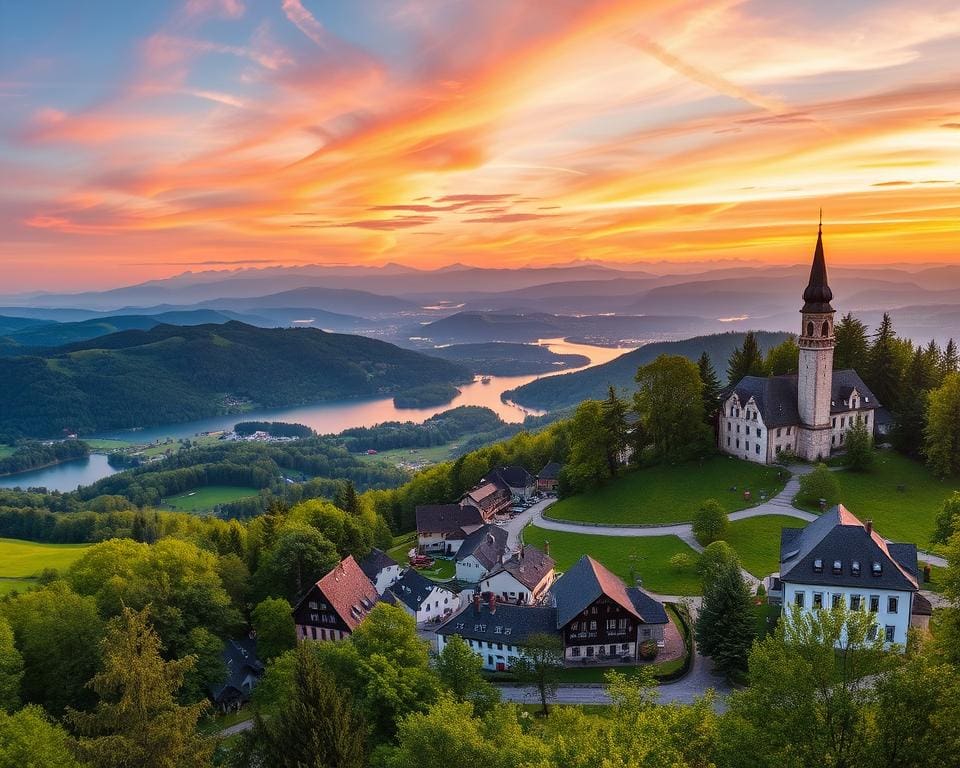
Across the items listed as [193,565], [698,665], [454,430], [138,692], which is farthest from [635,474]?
[454,430]

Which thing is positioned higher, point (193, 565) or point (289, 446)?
point (193, 565)

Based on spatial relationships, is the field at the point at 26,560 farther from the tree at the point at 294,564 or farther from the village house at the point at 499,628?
the village house at the point at 499,628

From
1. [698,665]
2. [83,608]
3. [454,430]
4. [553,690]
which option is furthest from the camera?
[454,430]

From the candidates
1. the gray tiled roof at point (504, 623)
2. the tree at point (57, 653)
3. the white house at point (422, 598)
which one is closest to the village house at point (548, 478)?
the white house at point (422, 598)

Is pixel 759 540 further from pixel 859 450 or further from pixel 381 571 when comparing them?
pixel 381 571

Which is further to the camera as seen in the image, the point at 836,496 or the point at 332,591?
the point at 836,496

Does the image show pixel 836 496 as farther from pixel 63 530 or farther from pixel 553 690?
pixel 63 530

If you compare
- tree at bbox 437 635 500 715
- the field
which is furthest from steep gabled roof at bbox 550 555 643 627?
the field

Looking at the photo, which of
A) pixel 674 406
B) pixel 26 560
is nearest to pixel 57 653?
pixel 26 560
